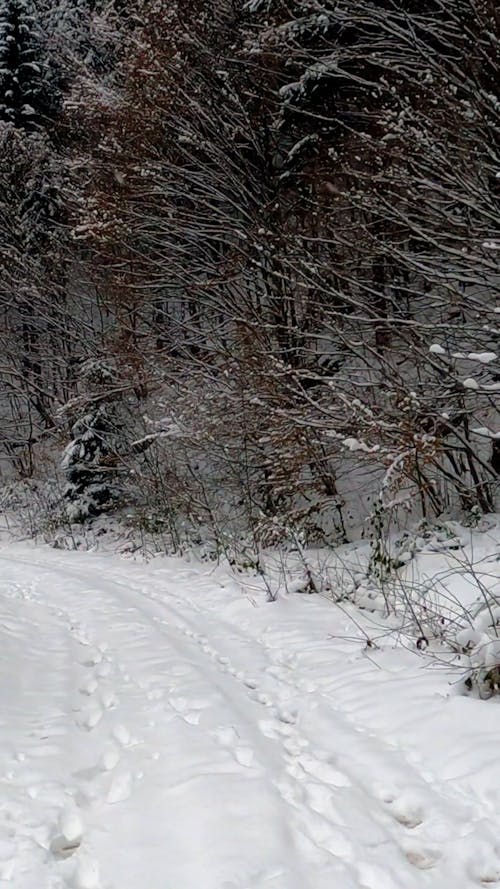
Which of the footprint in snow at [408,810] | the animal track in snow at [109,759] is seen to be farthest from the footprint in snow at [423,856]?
the animal track in snow at [109,759]

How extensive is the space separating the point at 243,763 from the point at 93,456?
11567mm

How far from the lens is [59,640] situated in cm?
518

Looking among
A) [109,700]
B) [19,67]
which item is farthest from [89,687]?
[19,67]

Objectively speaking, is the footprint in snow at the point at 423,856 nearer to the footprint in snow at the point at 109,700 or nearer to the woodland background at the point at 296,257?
the footprint in snow at the point at 109,700

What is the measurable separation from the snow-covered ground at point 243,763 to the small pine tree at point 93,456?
27.4 ft

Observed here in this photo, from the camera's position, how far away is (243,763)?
2816 millimetres

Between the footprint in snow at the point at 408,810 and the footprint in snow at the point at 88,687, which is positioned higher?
the footprint in snow at the point at 408,810

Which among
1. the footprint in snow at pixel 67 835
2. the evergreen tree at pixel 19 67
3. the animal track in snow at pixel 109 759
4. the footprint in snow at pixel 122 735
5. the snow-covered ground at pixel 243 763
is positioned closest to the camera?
the snow-covered ground at pixel 243 763

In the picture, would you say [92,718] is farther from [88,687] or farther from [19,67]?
[19,67]

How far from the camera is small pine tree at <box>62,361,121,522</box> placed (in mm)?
13062

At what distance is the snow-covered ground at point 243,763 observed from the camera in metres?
2.13

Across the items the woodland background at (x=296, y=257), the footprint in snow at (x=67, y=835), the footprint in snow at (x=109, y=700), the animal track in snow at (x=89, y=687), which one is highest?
the woodland background at (x=296, y=257)

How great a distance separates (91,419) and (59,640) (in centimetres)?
884

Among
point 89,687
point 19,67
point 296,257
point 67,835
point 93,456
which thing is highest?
point 19,67
